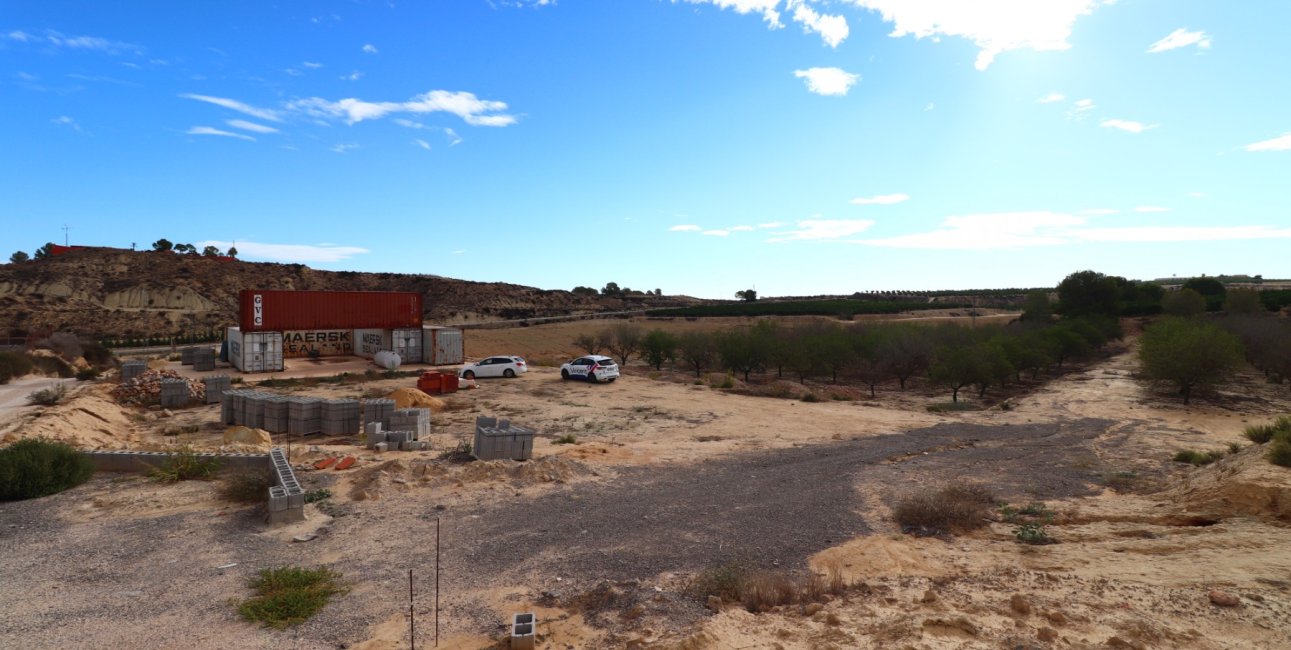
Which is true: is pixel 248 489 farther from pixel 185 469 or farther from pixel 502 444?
pixel 502 444

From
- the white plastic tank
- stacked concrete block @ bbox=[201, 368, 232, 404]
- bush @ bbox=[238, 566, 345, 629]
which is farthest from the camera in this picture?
the white plastic tank

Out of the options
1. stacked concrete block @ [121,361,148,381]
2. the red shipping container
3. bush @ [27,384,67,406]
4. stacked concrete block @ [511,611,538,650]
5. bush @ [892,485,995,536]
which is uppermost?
the red shipping container

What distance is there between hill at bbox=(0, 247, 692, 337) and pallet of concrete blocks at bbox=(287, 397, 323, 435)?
54.0m

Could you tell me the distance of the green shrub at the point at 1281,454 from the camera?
1116 cm

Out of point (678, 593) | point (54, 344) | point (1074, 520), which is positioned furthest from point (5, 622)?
point (54, 344)

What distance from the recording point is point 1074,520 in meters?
10.8

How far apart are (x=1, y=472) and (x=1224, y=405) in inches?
1570

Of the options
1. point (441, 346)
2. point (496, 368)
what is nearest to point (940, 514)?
point (496, 368)

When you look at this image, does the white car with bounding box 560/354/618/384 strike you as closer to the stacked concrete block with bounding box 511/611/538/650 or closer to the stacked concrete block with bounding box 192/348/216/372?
the stacked concrete block with bounding box 192/348/216/372

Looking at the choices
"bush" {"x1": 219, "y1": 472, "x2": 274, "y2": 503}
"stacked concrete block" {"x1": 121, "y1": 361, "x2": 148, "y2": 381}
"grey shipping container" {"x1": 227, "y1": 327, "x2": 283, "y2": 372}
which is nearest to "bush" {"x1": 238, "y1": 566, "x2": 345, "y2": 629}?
"bush" {"x1": 219, "y1": 472, "x2": 274, "y2": 503}

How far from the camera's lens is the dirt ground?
682cm

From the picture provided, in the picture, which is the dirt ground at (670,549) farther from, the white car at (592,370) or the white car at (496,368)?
the white car at (496,368)

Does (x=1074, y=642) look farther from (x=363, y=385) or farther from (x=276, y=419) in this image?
(x=363, y=385)

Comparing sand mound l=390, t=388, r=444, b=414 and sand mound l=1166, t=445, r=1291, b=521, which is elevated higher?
sand mound l=1166, t=445, r=1291, b=521
